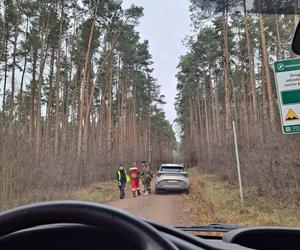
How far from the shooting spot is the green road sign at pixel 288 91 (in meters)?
6.59

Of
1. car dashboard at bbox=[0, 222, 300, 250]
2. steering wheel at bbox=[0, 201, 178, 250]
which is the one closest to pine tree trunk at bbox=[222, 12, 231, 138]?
car dashboard at bbox=[0, 222, 300, 250]

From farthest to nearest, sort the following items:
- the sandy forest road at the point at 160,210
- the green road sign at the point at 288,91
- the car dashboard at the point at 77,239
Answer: the sandy forest road at the point at 160,210
the green road sign at the point at 288,91
the car dashboard at the point at 77,239

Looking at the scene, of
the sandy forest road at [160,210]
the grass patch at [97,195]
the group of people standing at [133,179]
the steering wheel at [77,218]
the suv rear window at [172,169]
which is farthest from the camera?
the suv rear window at [172,169]

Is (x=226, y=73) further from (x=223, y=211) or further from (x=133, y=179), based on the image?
(x=223, y=211)

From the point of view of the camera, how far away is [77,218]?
1211 mm

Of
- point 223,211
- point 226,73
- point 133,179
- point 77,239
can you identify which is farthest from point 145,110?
point 77,239

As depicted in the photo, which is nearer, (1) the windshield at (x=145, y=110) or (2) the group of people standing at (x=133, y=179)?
(1) the windshield at (x=145, y=110)

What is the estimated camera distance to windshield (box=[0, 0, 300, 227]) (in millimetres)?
11812

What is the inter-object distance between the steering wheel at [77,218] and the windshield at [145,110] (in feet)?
9.95

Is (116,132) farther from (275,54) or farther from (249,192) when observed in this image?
(249,192)

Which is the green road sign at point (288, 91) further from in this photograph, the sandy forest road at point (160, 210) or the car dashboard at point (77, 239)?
the car dashboard at point (77, 239)

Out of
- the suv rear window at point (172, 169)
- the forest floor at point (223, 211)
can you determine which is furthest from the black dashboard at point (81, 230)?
the suv rear window at point (172, 169)

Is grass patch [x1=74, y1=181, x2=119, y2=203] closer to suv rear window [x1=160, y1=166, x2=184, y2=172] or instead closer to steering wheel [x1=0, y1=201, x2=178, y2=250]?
suv rear window [x1=160, y1=166, x2=184, y2=172]

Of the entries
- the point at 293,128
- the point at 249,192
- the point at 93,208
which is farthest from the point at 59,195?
the point at 93,208
